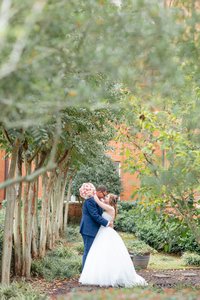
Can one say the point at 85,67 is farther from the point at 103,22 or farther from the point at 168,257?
the point at 168,257

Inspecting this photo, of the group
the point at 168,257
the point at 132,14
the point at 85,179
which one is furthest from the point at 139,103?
the point at 85,179

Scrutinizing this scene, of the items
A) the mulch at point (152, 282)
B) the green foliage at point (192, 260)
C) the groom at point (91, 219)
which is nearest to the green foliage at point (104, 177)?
the green foliage at point (192, 260)

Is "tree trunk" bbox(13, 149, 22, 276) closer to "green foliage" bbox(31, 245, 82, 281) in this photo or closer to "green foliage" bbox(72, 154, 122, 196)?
"green foliage" bbox(31, 245, 82, 281)

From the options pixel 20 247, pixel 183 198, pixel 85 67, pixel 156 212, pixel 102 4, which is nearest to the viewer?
pixel 85 67

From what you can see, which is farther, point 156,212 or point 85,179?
point 85,179

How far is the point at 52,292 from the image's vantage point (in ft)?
35.4

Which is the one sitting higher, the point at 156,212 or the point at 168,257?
the point at 156,212

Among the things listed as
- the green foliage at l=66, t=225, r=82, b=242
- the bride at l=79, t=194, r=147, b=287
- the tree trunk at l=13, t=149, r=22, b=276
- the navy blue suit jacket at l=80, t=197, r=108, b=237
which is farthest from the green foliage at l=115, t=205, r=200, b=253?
the tree trunk at l=13, t=149, r=22, b=276

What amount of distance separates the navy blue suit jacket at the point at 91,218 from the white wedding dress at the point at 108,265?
0.55ft

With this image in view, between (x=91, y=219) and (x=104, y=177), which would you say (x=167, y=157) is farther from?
(x=104, y=177)

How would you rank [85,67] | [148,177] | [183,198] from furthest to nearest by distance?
[183,198] → [148,177] → [85,67]

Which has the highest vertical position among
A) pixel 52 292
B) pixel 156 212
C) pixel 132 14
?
pixel 132 14

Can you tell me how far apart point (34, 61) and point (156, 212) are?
6.05 meters

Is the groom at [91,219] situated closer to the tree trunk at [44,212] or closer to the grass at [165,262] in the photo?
the tree trunk at [44,212]
